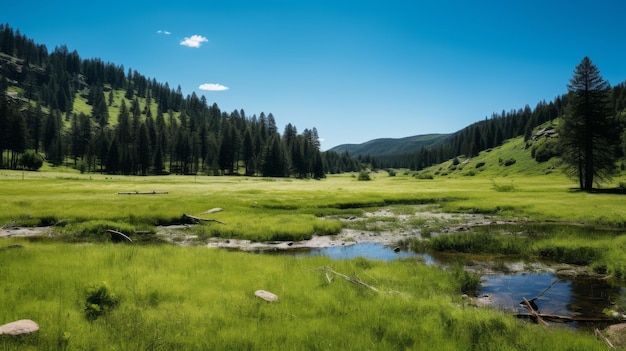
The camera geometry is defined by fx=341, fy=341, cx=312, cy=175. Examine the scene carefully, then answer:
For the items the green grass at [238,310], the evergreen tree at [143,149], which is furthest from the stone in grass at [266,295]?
the evergreen tree at [143,149]

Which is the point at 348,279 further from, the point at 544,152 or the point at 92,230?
the point at 544,152

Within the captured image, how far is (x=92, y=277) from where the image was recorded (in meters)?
11.7

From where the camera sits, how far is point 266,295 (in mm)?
10703

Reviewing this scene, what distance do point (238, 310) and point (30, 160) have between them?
12753 centimetres

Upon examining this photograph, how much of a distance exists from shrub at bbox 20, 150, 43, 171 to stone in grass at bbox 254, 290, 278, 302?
4944 inches

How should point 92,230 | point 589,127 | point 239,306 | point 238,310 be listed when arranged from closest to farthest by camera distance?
1. point 238,310
2. point 239,306
3. point 92,230
4. point 589,127

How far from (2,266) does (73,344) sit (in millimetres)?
7823

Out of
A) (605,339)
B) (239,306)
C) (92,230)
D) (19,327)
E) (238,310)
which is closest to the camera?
(19,327)

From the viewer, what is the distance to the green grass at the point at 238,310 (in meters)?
7.67

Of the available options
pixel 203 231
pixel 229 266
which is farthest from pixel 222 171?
pixel 229 266

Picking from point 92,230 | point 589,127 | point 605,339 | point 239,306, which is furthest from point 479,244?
point 589,127

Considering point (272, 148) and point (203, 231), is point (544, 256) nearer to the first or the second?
point (203, 231)

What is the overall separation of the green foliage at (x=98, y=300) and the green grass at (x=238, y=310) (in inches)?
3.1

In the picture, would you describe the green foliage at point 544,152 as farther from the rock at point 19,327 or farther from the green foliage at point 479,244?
the rock at point 19,327
